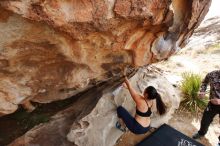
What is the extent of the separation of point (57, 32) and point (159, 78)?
3.95 meters

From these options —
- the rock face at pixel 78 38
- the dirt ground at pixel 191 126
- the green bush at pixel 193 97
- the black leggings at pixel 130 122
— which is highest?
the rock face at pixel 78 38

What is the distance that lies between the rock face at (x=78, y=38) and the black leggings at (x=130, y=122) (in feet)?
3.36

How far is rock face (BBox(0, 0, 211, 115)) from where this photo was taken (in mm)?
3752

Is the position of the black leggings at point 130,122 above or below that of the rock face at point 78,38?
below

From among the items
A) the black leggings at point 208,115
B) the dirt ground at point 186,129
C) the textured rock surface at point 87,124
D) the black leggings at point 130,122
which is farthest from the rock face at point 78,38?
the dirt ground at point 186,129

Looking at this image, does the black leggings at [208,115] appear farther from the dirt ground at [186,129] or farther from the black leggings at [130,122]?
the black leggings at [130,122]

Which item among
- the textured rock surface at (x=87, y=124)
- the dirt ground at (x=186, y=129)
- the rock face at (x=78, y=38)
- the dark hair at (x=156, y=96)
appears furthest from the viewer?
the dirt ground at (x=186, y=129)

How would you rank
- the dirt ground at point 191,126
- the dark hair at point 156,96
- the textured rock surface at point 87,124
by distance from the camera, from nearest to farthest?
the dark hair at point 156,96 → the textured rock surface at point 87,124 → the dirt ground at point 191,126

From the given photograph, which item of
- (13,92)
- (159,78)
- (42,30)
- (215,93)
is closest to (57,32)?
(42,30)

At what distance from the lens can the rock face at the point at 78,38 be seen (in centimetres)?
375

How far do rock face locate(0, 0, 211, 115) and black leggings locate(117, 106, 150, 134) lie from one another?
102 centimetres

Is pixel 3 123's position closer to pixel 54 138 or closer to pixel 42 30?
pixel 54 138

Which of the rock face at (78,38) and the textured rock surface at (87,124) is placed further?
the textured rock surface at (87,124)

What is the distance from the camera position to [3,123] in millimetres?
6059
